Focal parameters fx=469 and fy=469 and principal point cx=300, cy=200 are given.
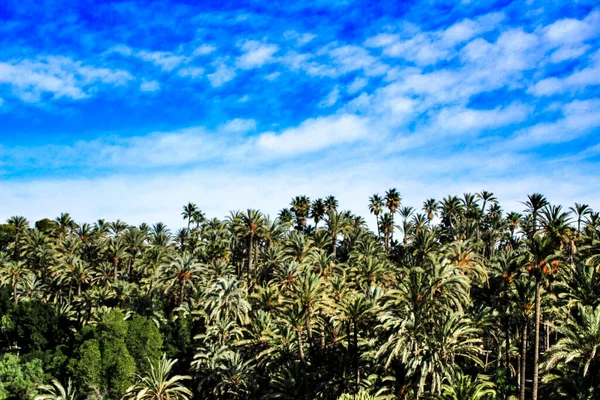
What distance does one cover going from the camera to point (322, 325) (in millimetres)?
50562

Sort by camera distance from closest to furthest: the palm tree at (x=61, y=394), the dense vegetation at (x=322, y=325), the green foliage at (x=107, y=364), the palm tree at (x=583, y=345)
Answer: the palm tree at (x=583, y=345), the dense vegetation at (x=322, y=325), the palm tree at (x=61, y=394), the green foliage at (x=107, y=364)

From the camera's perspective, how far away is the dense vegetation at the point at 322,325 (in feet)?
133

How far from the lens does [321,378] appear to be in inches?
1868

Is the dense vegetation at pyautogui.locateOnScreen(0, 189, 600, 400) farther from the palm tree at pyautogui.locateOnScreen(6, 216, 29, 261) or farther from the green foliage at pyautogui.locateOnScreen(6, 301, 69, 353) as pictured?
the palm tree at pyautogui.locateOnScreen(6, 216, 29, 261)

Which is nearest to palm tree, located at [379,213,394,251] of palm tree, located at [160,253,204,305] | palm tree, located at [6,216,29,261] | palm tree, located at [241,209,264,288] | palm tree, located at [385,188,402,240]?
A: palm tree, located at [385,188,402,240]

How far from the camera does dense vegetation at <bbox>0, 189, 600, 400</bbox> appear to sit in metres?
40.6

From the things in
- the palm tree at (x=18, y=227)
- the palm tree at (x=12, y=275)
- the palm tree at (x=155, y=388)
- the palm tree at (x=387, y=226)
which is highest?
the palm tree at (x=387, y=226)

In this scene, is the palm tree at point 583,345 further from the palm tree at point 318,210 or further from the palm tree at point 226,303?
the palm tree at point 318,210

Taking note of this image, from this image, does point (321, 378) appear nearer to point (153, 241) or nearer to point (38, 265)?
point (153, 241)

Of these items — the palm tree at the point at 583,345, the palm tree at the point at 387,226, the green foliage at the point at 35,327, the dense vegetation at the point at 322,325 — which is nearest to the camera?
the palm tree at the point at 583,345

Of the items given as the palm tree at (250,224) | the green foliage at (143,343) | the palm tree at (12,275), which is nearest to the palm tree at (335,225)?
the palm tree at (250,224)

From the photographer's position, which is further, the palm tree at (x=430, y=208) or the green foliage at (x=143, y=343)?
the palm tree at (x=430, y=208)

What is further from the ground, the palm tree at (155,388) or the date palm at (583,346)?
the date palm at (583,346)

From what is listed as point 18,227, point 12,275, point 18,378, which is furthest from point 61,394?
point 18,227
